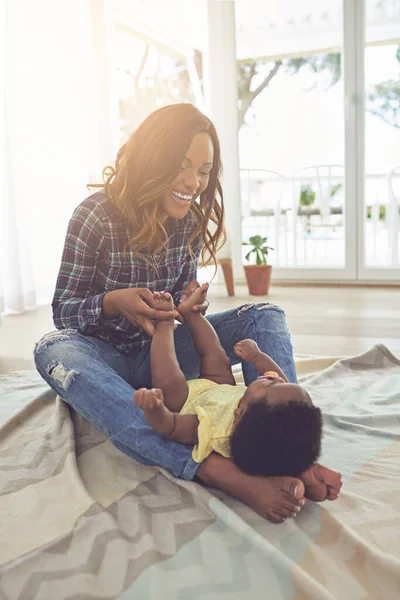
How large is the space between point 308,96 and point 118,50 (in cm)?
126

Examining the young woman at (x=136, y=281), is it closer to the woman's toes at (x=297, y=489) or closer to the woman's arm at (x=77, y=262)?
the woman's arm at (x=77, y=262)

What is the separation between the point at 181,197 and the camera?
1429 mm

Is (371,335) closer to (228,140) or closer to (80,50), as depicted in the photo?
(228,140)

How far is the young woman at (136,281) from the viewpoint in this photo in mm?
1230

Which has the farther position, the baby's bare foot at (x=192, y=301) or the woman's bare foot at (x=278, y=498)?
the baby's bare foot at (x=192, y=301)

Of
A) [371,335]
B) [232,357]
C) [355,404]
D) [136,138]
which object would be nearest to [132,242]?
[136,138]

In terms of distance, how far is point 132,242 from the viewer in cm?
141

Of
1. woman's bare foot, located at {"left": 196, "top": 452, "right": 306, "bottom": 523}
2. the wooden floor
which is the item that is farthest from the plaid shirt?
the wooden floor

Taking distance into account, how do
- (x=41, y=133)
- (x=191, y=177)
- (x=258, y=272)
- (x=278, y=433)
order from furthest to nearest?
(x=258, y=272) < (x=41, y=133) < (x=191, y=177) < (x=278, y=433)

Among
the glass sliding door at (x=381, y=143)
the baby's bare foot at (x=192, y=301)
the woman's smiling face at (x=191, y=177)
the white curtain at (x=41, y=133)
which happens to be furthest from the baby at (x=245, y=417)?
the glass sliding door at (x=381, y=143)

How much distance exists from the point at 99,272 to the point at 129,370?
0.24m

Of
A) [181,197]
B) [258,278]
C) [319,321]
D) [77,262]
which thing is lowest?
[319,321]

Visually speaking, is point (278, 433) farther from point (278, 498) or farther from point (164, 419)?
point (164, 419)

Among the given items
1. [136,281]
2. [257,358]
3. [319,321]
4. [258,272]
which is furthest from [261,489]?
[258,272]
